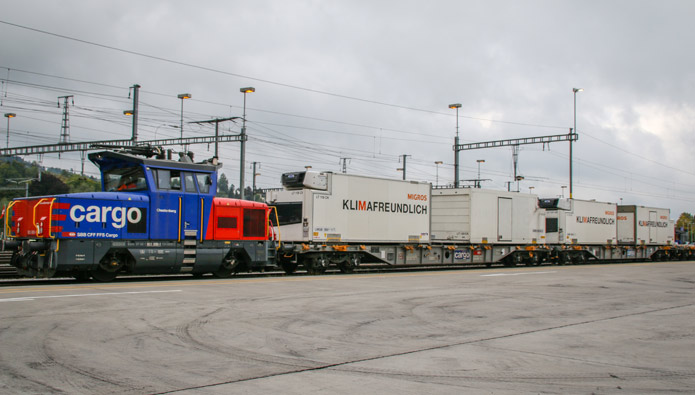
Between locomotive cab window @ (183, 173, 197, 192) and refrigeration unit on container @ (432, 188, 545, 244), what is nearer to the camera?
locomotive cab window @ (183, 173, 197, 192)

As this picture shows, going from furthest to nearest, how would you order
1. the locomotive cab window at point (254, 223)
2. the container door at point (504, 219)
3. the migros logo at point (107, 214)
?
the container door at point (504, 219) < the locomotive cab window at point (254, 223) < the migros logo at point (107, 214)

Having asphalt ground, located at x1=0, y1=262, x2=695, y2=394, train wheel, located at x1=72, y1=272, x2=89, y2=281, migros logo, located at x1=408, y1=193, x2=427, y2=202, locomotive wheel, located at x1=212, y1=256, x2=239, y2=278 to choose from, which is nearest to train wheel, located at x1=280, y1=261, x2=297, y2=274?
locomotive wheel, located at x1=212, y1=256, x2=239, y2=278

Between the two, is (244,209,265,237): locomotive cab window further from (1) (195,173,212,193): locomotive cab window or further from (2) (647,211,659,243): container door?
(2) (647,211,659,243): container door

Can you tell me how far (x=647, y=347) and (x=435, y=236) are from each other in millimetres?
20689

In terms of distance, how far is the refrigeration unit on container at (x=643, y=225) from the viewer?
41156 millimetres

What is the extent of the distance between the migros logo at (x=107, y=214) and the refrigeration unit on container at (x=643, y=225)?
116 ft

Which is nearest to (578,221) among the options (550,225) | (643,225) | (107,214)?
(550,225)

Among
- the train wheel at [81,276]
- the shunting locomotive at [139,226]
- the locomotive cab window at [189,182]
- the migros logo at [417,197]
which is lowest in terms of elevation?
the train wheel at [81,276]

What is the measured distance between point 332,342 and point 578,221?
31.1 meters

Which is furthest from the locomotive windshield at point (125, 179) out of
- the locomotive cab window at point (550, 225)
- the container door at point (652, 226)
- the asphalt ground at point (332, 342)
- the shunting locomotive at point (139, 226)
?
the container door at point (652, 226)

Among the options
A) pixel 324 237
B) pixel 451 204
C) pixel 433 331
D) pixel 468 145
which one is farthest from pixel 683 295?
pixel 468 145

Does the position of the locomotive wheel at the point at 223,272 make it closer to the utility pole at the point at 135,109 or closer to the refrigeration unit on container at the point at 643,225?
the utility pole at the point at 135,109

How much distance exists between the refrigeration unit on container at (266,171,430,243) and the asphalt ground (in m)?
7.33

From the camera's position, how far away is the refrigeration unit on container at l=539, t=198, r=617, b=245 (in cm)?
3444
